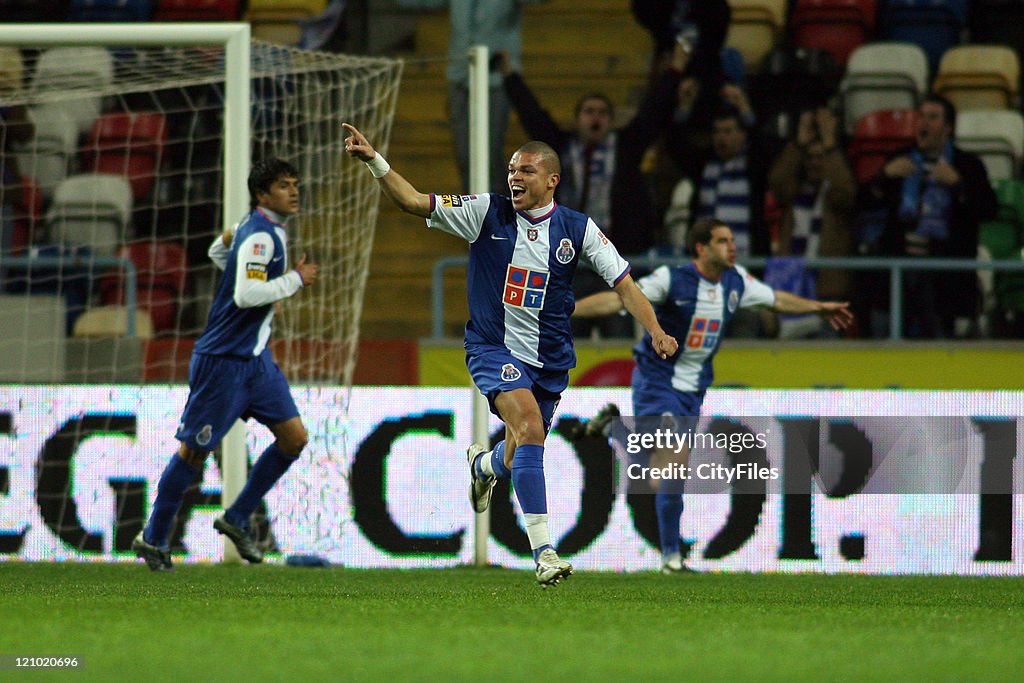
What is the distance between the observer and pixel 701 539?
29.6ft

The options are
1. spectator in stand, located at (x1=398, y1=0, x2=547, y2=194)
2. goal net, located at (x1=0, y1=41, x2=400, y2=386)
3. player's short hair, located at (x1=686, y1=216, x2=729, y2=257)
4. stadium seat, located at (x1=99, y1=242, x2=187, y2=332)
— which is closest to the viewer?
player's short hair, located at (x1=686, y1=216, x2=729, y2=257)

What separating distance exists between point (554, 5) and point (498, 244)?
8577 millimetres

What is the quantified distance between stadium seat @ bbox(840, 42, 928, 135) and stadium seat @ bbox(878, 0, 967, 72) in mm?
701

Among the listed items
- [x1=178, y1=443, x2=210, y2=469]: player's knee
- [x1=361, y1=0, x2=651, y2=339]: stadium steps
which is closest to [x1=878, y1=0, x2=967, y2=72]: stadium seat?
[x1=361, y1=0, x2=651, y2=339]: stadium steps

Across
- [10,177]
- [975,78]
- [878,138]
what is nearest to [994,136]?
[975,78]

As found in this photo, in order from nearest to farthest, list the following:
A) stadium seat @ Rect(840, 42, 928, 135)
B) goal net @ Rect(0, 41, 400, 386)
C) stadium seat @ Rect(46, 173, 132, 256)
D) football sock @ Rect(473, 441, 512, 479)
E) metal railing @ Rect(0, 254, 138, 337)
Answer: football sock @ Rect(473, 441, 512, 479) < goal net @ Rect(0, 41, 400, 386) < metal railing @ Rect(0, 254, 138, 337) < stadium seat @ Rect(46, 173, 132, 256) < stadium seat @ Rect(840, 42, 928, 135)

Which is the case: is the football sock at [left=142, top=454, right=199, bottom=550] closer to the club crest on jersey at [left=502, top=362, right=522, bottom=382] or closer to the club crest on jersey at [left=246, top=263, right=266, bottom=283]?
the club crest on jersey at [left=246, top=263, right=266, bottom=283]

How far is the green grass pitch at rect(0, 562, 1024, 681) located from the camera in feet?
13.0

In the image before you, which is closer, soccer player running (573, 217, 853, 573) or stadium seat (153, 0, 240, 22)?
soccer player running (573, 217, 853, 573)

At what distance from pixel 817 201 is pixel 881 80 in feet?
5.93

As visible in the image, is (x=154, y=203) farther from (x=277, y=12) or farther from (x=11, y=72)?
(x=277, y=12)

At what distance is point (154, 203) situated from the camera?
1158 centimetres

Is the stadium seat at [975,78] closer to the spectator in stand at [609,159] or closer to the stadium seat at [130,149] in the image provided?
the spectator in stand at [609,159]

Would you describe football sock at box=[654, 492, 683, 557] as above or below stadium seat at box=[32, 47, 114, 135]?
below
